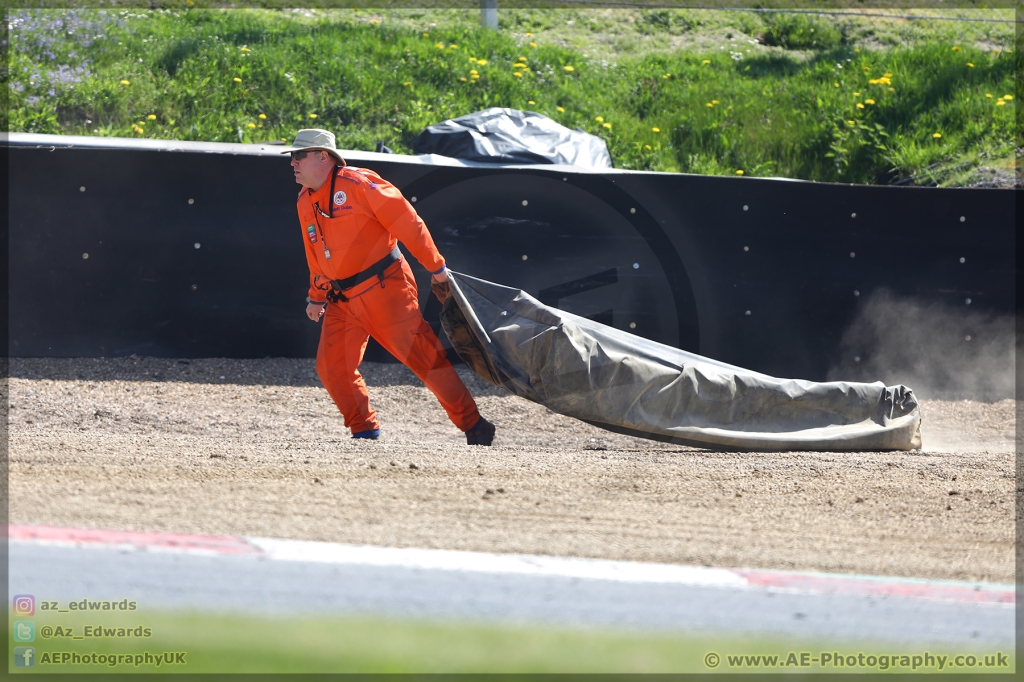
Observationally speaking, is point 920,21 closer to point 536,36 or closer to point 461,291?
point 536,36

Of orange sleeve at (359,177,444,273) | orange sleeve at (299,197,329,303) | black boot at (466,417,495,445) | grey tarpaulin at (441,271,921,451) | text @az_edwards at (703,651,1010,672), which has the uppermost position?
orange sleeve at (359,177,444,273)

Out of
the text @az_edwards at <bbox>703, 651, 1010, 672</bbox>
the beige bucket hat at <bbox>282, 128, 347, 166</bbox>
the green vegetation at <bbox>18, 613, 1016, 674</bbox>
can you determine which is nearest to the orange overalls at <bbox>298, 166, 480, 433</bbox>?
the beige bucket hat at <bbox>282, 128, 347, 166</bbox>

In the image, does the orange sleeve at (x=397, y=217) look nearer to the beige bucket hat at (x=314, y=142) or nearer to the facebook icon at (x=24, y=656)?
the beige bucket hat at (x=314, y=142)

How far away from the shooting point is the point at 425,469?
13.8ft

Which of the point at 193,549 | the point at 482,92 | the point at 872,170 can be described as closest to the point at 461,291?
the point at 193,549

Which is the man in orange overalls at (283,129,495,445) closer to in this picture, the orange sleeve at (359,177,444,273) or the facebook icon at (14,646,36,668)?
the orange sleeve at (359,177,444,273)

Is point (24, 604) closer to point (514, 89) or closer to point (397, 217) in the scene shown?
point (397, 217)

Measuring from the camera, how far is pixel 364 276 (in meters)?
4.96

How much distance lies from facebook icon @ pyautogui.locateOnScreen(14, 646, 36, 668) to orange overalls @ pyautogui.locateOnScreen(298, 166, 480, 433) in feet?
9.84

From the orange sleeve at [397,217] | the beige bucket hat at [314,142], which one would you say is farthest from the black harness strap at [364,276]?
the beige bucket hat at [314,142]

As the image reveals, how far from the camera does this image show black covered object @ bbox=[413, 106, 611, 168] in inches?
269

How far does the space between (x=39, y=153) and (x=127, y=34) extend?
3799mm

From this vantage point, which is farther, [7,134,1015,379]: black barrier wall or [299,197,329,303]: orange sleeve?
[7,134,1015,379]: black barrier wall

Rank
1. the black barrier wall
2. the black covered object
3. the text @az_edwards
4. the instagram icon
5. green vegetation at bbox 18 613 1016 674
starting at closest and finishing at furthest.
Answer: green vegetation at bbox 18 613 1016 674 → the text @az_edwards → the instagram icon → the black barrier wall → the black covered object
